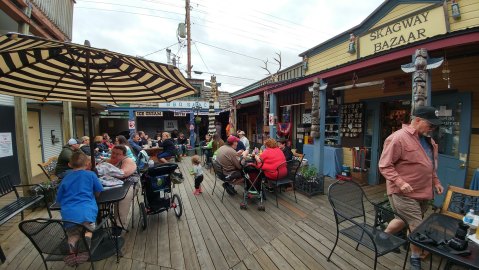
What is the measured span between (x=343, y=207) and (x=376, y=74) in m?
4.28

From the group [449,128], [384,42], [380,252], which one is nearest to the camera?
[380,252]

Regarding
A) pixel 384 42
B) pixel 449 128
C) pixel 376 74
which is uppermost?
pixel 384 42

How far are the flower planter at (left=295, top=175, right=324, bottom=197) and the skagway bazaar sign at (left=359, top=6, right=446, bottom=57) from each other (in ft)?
11.7

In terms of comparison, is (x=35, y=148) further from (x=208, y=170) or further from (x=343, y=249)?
(x=343, y=249)

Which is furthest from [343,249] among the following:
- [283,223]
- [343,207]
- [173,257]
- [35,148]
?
[35,148]

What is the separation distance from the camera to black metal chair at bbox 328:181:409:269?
83.3 inches

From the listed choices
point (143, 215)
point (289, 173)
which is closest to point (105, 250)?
point (143, 215)

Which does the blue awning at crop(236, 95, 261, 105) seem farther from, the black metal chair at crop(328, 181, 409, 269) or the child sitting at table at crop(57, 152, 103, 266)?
the child sitting at table at crop(57, 152, 103, 266)

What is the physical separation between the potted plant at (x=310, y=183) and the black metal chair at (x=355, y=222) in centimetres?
180

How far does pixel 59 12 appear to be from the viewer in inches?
239

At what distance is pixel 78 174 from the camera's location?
90.4 inches

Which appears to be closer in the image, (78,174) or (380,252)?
(380,252)

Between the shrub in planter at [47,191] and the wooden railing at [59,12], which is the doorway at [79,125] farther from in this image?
the shrub in planter at [47,191]

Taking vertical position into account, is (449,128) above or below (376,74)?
below
